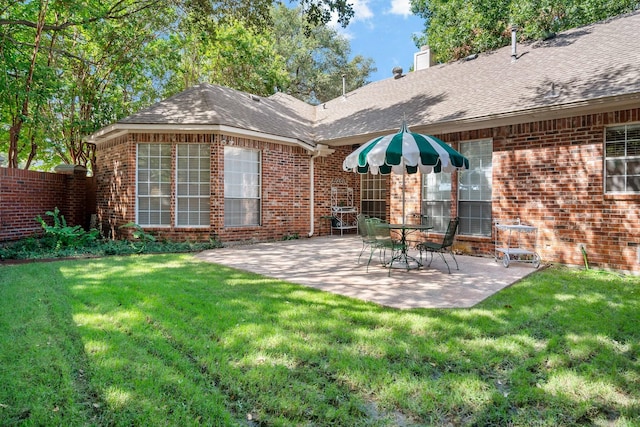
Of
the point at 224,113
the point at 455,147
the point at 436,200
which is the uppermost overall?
the point at 224,113

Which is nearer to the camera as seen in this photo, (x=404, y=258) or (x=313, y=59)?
(x=404, y=258)

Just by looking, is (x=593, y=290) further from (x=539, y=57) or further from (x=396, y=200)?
(x=539, y=57)

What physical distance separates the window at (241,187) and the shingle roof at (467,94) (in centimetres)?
90

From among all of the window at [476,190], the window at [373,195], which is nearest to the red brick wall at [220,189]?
the window at [373,195]

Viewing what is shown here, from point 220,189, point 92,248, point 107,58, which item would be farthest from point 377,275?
point 107,58

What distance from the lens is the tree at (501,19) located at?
1361 cm

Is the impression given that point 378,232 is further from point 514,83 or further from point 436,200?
point 514,83

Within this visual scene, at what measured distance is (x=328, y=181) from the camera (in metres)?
13.0

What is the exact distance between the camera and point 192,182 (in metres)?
10.3

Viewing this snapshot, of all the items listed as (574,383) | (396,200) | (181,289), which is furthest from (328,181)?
(574,383)

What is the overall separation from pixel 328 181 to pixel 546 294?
860 cm

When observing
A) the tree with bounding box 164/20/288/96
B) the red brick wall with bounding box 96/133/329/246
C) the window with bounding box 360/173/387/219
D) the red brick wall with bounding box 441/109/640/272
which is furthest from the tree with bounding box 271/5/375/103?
the red brick wall with bounding box 441/109/640/272

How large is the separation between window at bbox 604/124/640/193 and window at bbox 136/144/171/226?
10267 millimetres

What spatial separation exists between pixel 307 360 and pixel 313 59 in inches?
1182
